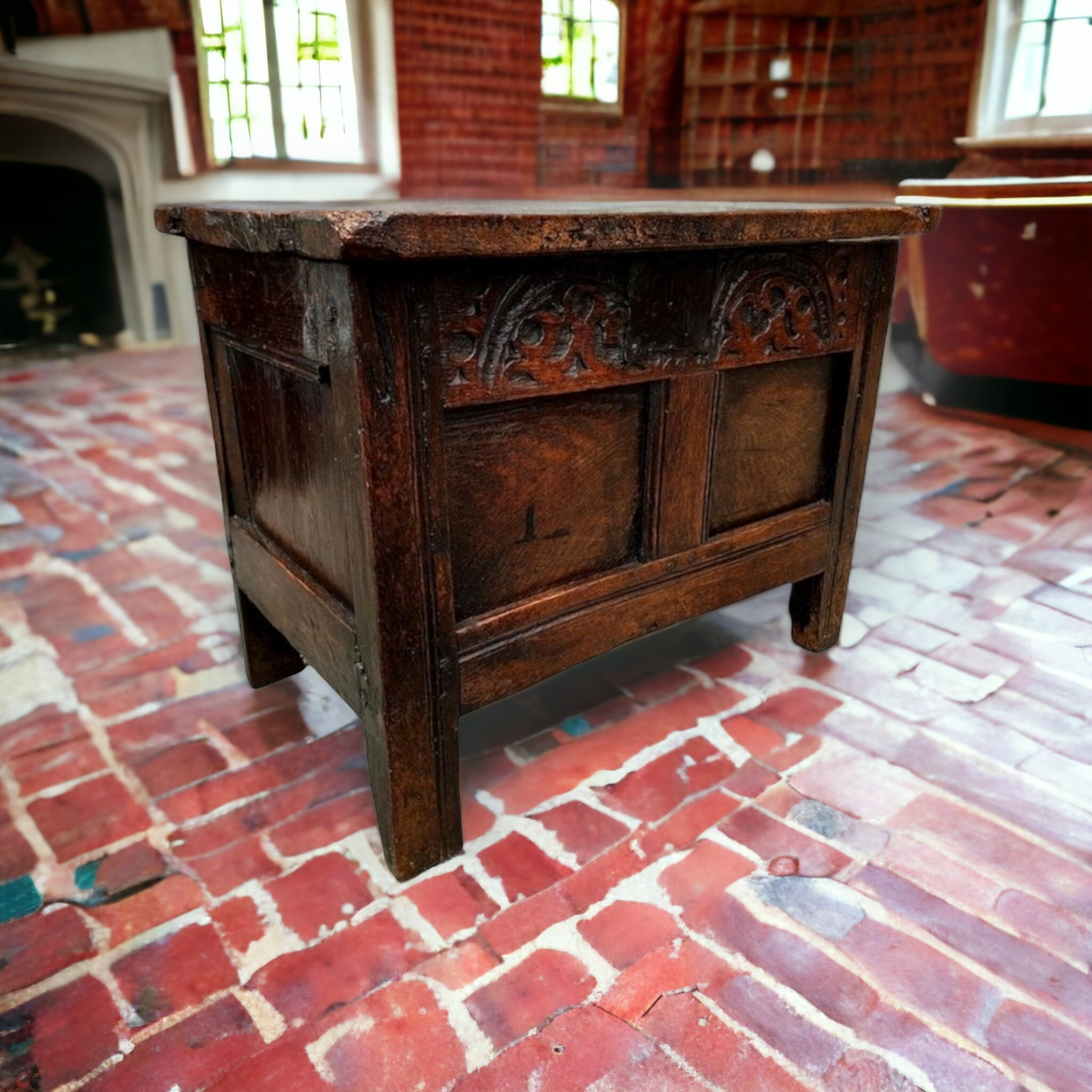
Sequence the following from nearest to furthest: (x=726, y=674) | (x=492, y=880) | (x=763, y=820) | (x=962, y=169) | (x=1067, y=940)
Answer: (x=1067, y=940) < (x=492, y=880) < (x=763, y=820) < (x=726, y=674) < (x=962, y=169)

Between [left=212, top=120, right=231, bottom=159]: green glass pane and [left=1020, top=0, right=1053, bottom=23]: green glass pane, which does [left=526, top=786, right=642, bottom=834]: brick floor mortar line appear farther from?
[left=212, top=120, right=231, bottom=159]: green glass pane

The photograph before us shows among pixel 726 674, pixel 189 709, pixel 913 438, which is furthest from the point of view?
pixel 913 438

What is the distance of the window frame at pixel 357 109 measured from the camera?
18.0 ft

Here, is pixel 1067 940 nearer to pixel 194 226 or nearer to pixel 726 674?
pixel 726 674

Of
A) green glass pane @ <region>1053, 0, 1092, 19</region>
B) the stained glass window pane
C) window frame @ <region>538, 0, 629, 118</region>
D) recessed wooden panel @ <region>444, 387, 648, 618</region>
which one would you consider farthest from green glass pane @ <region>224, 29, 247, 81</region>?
Result: recessed wooden panel @ <region>444, 387, 648, 618</region>

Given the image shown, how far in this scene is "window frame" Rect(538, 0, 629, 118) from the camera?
619 cm

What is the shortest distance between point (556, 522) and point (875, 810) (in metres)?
0.76

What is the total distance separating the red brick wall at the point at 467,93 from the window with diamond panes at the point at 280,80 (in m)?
0.39

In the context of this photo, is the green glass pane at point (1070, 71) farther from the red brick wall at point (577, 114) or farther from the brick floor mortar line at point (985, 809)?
the brick floor mortar line at point (985, 809)

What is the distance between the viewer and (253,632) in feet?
6.23

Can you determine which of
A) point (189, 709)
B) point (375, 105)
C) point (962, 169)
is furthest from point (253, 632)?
point (375, 105)

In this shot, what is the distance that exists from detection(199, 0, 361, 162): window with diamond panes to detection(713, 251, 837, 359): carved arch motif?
16.3ft

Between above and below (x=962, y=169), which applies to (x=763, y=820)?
below

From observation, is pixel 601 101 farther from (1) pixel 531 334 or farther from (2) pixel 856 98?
(1) pixel 531 334
